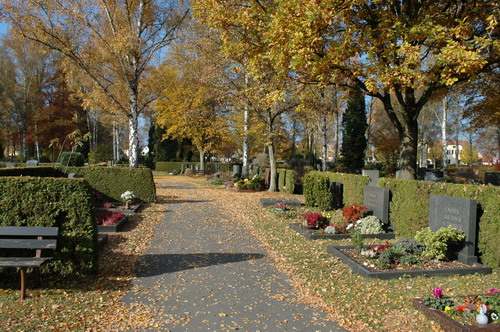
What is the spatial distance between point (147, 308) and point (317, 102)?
1614 centimetres

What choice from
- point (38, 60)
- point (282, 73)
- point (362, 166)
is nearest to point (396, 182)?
point (282, 73)

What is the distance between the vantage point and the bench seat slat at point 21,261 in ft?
16.0

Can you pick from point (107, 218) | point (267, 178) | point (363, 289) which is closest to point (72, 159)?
point (267, 178)

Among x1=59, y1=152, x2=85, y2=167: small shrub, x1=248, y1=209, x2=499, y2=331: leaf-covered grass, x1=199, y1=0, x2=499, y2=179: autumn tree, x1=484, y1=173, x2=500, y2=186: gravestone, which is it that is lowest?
x1=248, y1=209, x2=499, y2=331: leaf-covered grass

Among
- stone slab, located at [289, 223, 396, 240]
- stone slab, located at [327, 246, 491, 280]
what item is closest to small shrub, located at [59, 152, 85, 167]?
stone slab, located at [289, 223, 396, 240]

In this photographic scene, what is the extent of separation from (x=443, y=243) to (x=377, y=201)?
3835 mm

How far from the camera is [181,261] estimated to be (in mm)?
7320

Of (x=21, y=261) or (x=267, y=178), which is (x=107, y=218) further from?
(x=267, y=178)

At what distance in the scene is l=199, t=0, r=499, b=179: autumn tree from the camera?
29.0ft

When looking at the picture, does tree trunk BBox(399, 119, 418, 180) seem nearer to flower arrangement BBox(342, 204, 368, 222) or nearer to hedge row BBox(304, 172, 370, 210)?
hedge row BBox(304, 172, 370, 210)

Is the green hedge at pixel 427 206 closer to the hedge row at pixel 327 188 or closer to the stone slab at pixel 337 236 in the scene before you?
the stone slab at pixel 337 236

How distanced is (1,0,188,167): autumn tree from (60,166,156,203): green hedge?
9.12 feet

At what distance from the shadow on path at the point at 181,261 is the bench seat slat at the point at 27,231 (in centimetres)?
169

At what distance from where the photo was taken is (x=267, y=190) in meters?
22.2
